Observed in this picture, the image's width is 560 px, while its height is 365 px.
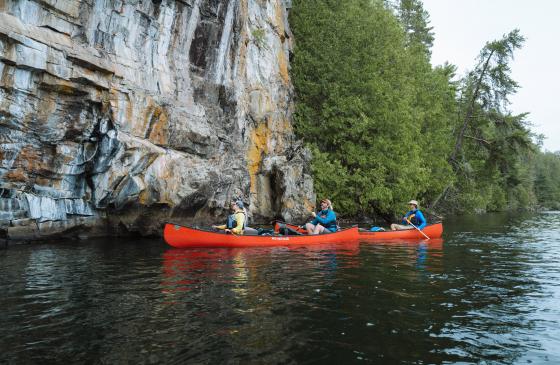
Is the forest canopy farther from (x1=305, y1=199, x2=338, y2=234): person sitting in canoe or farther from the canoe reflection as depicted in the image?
the canoe reflection

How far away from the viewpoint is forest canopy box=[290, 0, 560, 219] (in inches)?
993

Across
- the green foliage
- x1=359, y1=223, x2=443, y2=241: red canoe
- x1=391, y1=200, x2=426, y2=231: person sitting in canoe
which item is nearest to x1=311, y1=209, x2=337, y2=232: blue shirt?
x1=359, y1=223, x2=443, y2=241: red canoe

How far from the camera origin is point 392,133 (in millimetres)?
26219

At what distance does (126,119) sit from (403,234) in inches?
479

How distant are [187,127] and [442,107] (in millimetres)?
22938

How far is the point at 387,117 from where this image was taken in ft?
83.7

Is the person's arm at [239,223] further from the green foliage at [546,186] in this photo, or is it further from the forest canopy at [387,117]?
the green foliage at [546,186]

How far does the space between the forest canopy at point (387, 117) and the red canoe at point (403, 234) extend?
20.2ft

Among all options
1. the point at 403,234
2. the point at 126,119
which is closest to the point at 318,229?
the point at 403,234

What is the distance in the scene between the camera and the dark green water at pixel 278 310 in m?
4.93

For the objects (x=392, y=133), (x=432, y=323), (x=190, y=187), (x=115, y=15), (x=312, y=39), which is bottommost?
(x=432, y=323)

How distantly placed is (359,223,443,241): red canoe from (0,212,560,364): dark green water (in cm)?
538

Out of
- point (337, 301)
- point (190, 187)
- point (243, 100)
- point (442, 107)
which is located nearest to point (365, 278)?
point (337, 301)

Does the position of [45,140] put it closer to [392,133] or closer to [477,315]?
Answer: [477,315]
